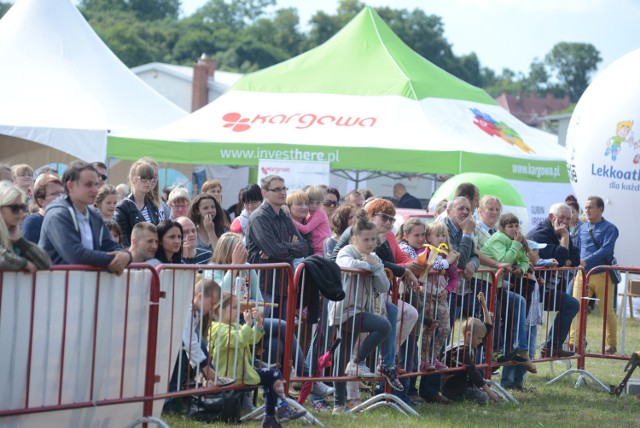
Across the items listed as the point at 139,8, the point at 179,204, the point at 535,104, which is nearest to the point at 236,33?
the point at 139,8

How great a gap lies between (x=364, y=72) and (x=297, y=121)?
2152mm

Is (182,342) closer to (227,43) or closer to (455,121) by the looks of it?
(455,121)

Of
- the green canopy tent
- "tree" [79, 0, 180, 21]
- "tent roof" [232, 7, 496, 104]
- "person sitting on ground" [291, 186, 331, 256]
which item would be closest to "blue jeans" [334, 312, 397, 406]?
"person sitting on ground" [291, 186, 331, 256]

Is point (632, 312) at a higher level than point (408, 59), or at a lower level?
lower

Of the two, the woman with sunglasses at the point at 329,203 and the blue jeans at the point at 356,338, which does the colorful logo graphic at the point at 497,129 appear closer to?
the woman with sunglasses at the point at 329,203

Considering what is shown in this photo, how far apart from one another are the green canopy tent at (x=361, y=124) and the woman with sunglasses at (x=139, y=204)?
8153 mm

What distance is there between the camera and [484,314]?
908 centimetres

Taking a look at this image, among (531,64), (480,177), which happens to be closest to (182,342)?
(480,177)

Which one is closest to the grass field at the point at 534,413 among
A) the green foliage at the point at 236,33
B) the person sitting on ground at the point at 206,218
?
the person sitting on ground at the point at 206,218

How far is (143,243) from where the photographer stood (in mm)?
7004

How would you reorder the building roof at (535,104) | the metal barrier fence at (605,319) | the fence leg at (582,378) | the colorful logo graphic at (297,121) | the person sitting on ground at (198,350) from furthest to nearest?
the building roof at (535,104), the colorful logo graphic at (297,121), the metal barrier fence at (605,319), the fence leg at (582,378), the person sitting on ground at (198,350)

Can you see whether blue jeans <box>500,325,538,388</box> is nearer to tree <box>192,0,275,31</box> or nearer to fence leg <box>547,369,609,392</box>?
fence leg <box>547,369,609,392</box>

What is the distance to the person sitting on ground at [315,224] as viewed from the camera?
9805mm

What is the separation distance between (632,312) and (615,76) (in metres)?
3.69
